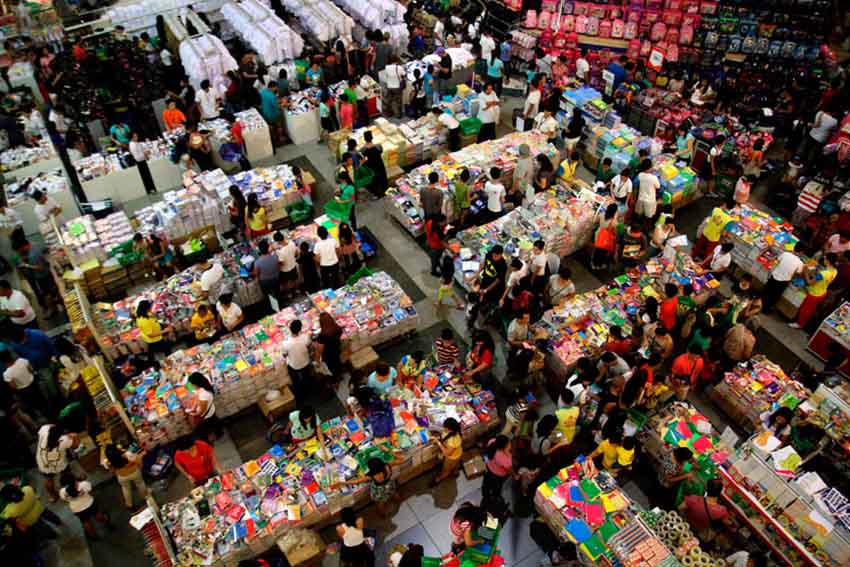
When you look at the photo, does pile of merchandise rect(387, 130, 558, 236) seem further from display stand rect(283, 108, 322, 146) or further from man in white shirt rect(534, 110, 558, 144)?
display stand rect(283, 108, 322, 146)

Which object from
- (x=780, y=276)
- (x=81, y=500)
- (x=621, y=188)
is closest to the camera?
(x=81, y=500)

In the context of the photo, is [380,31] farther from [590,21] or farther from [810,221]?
[810,221]

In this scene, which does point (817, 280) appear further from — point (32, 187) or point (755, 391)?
point (32, 187)

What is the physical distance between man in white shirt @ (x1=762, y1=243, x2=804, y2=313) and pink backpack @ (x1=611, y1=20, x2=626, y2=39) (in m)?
8.86

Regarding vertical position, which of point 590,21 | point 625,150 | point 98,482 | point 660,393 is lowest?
point 98,482

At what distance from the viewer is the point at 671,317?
10625 mm

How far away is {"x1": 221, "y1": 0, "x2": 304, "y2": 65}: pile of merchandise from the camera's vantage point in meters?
17.0

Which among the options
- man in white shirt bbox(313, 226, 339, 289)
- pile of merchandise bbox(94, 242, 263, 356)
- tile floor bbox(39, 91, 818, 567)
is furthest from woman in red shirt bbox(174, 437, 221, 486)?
man in white shirt bbox(313, 226, 339, 289)

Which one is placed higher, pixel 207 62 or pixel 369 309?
pixel 207 62

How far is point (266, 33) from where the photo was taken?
17172 millimetres

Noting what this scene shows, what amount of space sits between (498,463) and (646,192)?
21.7 ft

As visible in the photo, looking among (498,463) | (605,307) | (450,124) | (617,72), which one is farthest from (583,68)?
(498,463)

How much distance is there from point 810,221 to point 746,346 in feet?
14.0

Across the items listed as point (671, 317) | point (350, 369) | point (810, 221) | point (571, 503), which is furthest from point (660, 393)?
point (810, 221)
